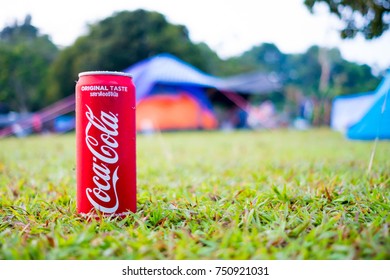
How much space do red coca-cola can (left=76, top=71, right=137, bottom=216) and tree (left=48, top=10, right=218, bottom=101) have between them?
742 centimetres

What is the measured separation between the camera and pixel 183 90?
9500mm

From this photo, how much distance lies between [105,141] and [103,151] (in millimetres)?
39

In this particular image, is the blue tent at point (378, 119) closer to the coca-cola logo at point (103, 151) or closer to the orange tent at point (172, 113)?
the coca-cola logo at point (103, 151)

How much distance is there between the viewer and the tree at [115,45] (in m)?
8.34

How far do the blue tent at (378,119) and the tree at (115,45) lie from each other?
21.7ft

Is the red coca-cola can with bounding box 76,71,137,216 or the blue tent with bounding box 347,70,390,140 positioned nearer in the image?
the red coca-cola can with bounding box 76,71,137,216

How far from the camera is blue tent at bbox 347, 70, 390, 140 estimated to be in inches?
81.9

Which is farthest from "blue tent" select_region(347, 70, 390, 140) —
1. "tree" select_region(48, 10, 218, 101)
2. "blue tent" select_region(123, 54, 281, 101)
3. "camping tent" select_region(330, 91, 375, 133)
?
"tree" select_region(48, 10, 218, 101)

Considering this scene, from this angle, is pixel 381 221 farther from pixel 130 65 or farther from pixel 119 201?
pixel 130 65

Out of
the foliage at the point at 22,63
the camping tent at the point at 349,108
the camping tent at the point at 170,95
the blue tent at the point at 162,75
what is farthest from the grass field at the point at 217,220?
the blue tent at the point at 162,75

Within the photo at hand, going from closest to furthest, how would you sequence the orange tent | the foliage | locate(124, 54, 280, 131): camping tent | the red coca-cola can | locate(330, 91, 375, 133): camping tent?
1. the red coca-cola can
2. locate(330, 91, 375, 133): camping tent
3. the foliage
4. locate(124, 54, 280, 131): camping tent
5. the orange tent

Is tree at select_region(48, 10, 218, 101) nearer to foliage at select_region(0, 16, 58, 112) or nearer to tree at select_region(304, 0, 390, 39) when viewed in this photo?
foliage at select_region(0, 16, 58, 112)

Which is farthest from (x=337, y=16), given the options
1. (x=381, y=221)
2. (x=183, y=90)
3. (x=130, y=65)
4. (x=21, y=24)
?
(x=130, y=65)
